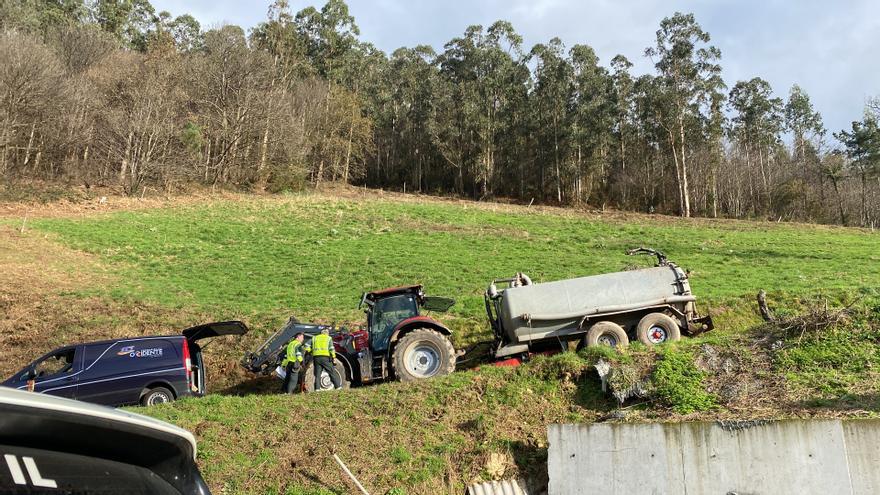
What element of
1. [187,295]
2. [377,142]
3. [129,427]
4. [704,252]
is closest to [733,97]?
[377,142]

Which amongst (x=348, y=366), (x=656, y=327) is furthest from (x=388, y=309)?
(x=656, y=327)

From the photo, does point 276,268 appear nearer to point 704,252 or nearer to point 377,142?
point 704,252

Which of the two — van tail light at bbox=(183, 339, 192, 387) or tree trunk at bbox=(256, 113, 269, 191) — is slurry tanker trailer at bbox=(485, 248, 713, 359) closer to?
van tail light at bbox=(183, 339, 192, 387)

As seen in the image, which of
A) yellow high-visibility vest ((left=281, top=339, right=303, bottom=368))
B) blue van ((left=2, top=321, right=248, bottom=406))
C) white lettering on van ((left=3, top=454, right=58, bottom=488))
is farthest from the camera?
yellow high-visibility vest ((left=281, top=339, right=303, bottom=368))

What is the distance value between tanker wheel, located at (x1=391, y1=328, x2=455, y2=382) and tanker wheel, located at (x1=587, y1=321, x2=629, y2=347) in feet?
9.25

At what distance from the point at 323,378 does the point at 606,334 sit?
230 inches

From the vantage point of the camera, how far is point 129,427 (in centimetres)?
222

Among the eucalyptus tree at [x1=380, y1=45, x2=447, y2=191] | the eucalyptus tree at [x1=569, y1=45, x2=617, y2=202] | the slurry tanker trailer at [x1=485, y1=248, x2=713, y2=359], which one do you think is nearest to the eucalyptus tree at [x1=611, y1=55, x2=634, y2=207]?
the eucalyptus tree at [x1=569, y1=45, x2=617, y2=202]

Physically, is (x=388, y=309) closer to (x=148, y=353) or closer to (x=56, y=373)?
(x=148, y=353)

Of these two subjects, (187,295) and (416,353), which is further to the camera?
(187,295)

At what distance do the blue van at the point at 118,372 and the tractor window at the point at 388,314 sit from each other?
3.21 metres

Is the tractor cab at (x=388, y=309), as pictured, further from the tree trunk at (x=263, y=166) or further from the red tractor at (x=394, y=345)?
the tree trunk at (x=263, y=166)

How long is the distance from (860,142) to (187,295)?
64.9 metres

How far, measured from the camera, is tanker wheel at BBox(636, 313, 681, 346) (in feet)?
40.8
